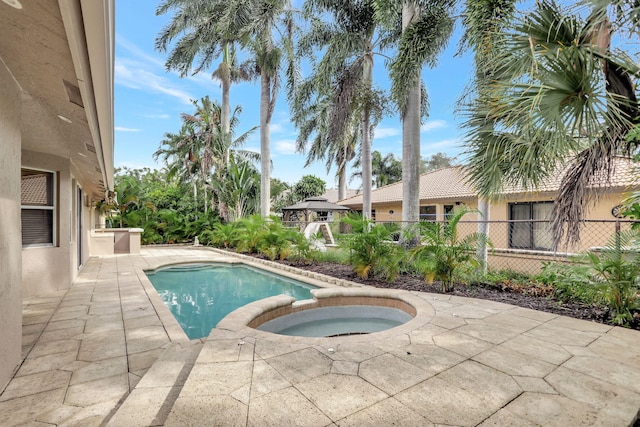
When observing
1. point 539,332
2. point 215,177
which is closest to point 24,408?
point 539,332

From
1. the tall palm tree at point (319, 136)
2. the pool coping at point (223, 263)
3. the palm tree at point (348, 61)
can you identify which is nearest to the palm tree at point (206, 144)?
the tall palm tree at point (319, 136)

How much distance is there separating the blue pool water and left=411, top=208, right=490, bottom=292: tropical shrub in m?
2.76

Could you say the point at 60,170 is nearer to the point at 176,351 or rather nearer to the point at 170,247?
the point at 176,351

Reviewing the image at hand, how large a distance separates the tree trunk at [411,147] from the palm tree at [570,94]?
3.60m

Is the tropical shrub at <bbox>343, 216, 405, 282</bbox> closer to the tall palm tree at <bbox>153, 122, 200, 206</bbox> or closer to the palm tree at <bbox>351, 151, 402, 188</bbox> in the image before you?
the tall palm tree at <bbox>153, 122, 200, 206</bbox>

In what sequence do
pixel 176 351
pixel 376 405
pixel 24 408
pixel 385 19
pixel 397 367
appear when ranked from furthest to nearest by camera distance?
pixel 385 19
pixel 176 351
pixel 397 367
pixel 24 408
pixel 376 405

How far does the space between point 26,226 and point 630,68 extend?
9.17 m

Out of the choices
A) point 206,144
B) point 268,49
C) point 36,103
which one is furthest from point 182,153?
point 36,103

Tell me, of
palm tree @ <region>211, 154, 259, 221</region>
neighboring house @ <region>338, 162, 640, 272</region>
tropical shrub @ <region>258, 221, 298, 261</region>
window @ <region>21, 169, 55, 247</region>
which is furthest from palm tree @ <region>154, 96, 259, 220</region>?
window @ <region>21, 169, 55, 247</region>

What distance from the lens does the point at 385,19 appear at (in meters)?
7.78

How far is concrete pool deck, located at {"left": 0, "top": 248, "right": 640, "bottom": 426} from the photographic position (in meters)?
2.02

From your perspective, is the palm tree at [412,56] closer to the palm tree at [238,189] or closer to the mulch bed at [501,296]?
the mulch bed at [501,296]

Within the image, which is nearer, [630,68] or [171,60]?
[630,68]

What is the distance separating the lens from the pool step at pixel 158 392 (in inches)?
79.4
